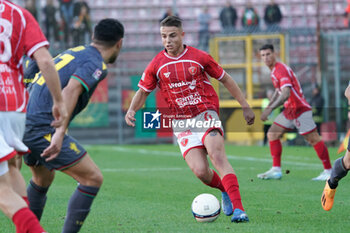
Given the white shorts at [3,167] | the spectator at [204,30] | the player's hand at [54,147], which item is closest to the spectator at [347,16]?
the spectator at [204,30]

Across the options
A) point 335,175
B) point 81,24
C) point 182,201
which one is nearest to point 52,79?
point 335,175

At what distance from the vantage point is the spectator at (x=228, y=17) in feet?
73.0

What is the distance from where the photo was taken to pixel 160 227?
6.43 meters

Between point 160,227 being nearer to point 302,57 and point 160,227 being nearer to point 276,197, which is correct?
point 276,197

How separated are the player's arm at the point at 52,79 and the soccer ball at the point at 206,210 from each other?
8.27ft

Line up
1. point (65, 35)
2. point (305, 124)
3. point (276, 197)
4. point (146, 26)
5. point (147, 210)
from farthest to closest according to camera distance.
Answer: point (146, 26) → point (65, 35) → point (305, 124) → point (276, 197) → point (147, 210)

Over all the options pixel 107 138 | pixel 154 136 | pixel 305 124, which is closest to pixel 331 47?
pixel 154 136

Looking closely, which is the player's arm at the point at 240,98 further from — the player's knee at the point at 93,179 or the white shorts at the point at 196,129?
the player's knee at the point at 93,179

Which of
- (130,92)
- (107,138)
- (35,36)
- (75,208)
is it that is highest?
(35,36)

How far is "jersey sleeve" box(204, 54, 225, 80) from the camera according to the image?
23.4 ft

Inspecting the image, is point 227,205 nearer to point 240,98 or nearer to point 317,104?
point 240,98

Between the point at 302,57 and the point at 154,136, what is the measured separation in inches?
223

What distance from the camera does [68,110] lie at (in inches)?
Result: 192

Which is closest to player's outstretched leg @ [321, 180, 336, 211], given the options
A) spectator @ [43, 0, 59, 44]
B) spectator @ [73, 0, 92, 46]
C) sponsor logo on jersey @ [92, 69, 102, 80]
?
sponsor logo on jersey @ [92, 69, 102, 80]
